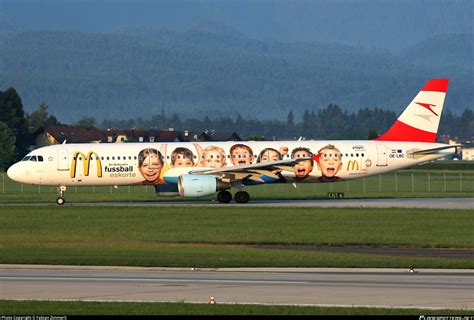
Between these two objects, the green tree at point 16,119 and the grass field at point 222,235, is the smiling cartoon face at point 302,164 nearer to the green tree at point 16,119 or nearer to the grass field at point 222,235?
the grass field at point 222,235

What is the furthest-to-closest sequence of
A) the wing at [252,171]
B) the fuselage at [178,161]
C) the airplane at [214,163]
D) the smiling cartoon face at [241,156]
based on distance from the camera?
the smiling cartoon face at [241,156] < the fuselage at [178,161] < the airplane at [214,163] < the wing at [252,171]

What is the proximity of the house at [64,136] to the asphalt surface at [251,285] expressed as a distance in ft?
350

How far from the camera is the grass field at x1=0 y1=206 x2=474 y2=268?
3075 centimetres

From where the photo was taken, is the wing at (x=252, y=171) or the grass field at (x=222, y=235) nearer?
the grass field at (x=222, y=235)

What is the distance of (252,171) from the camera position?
56906 mm

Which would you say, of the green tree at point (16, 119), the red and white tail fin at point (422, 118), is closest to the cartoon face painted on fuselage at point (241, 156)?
the red and white tail fin at point (422, 118)

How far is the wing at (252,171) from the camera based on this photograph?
185 ft

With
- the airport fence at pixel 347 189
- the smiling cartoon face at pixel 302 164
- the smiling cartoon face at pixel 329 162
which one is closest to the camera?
the smiling cartoon face at pixel 302 164

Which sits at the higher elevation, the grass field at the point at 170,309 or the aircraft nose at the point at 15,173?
the aircraft nose at the point at 15,173

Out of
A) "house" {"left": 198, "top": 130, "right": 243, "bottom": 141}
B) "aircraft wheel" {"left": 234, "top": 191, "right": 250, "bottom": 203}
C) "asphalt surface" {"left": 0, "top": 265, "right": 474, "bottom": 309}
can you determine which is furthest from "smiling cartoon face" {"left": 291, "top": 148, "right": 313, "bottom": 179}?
"house" {"left": 198, "top": 130, "right": 243, "bottom": 141}

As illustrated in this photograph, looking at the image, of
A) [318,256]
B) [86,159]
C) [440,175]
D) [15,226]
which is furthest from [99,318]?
[440,175]

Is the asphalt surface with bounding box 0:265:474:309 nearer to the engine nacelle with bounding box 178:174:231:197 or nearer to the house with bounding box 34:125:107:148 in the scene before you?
the engine nacelle with bounding box 178:174:231:197

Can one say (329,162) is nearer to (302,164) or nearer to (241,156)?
(302,164)

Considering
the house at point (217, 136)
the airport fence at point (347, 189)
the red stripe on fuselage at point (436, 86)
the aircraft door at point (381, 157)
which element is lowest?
the airport fence at point (347, 189)
